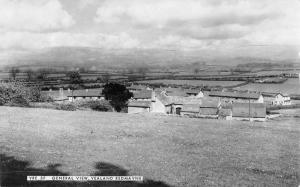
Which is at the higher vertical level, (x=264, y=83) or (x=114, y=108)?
(x=264, y=83)

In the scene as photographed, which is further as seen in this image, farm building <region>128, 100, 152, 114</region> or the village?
farm building <region>128, 100, 152, 114</region>

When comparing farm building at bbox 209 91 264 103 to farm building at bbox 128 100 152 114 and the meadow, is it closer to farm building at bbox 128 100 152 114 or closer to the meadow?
the meadow

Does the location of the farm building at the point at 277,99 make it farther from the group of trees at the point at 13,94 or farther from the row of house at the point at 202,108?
the group of trees at the point at 13,94

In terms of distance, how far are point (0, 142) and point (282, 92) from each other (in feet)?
317

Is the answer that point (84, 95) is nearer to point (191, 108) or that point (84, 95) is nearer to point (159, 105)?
point (159, 105)

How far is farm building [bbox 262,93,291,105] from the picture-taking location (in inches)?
3728

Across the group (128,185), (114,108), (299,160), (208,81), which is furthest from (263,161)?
(208,81)

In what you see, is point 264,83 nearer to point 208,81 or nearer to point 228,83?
point 228,83

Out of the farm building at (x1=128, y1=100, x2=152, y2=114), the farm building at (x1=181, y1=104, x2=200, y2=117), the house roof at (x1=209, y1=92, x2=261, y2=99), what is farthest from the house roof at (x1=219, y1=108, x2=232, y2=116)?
the house roof at (x1=209, y1=92, x2=261, y2=99)

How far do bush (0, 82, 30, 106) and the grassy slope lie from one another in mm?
17415

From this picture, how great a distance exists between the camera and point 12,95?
142 feet

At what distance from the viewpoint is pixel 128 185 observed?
12.3m

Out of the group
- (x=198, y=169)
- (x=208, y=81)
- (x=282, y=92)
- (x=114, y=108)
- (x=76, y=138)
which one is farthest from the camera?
(x=208, y=81)

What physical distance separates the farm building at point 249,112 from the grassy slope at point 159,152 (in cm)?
3500
